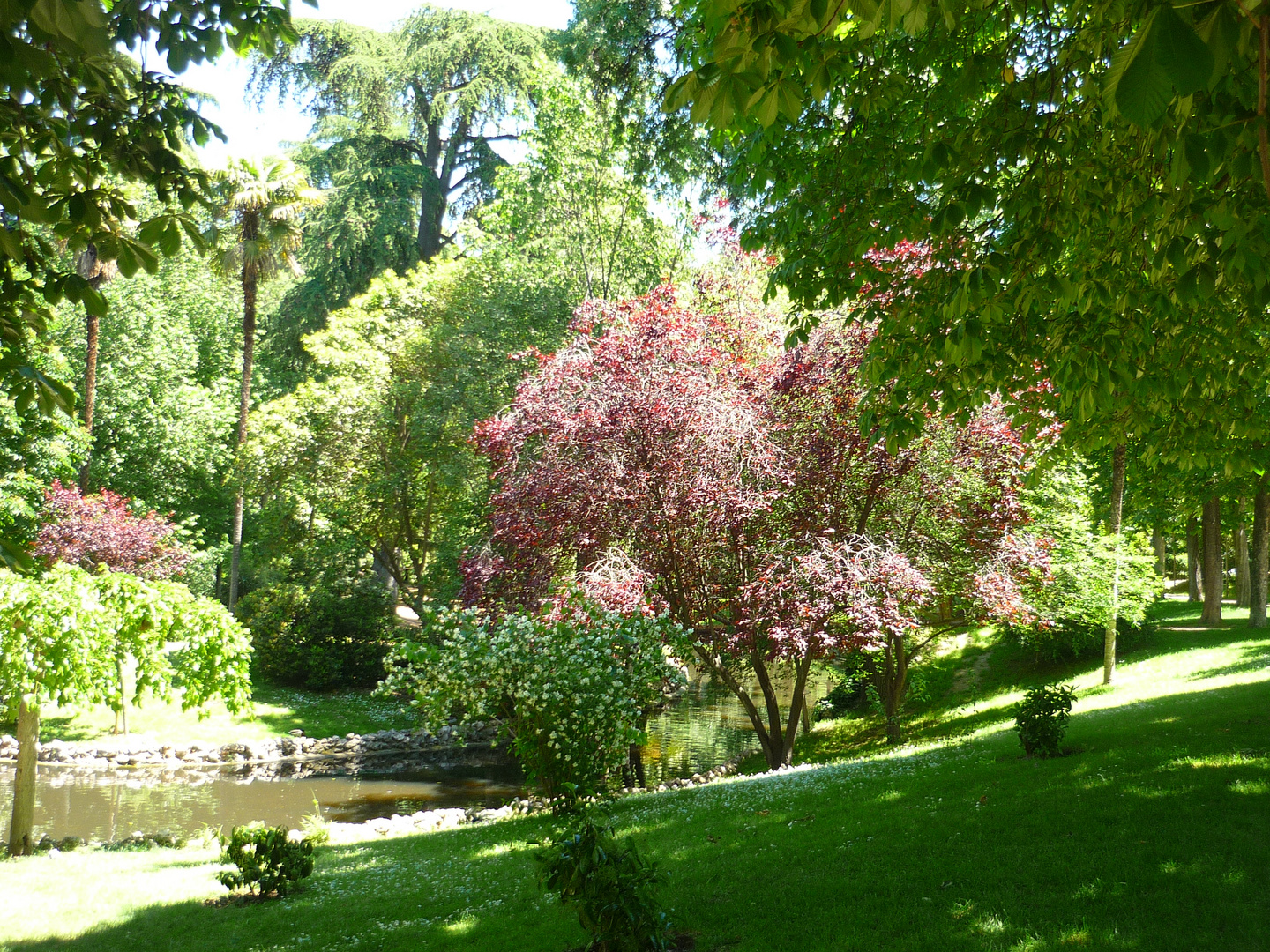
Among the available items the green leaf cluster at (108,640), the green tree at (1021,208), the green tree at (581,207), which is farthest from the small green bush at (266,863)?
the green tree at (581,207)

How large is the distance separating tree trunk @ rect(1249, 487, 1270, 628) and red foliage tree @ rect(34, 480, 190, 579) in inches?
990

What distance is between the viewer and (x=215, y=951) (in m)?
6.11

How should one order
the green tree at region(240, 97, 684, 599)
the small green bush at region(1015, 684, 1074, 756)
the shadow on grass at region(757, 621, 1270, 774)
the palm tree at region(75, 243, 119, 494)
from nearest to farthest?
1. the small green bush at region(1015, 684, 1074, 756)
2. the shadow on grass at region(757, 621, 1270, 774)
3. the palm tree at region(75, 243, 119, 494)
4. the green tree at region(240, 97, 684, 599)

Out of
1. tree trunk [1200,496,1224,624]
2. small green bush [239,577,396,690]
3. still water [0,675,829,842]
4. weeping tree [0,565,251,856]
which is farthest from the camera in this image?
small green bush [239,577,396,690]

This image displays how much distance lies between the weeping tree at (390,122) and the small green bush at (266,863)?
24.0m

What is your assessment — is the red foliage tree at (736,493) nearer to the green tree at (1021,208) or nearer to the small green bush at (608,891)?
the green tree at (1021,208)

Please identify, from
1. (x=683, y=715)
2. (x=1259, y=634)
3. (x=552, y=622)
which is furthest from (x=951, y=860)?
(x=683, y=715)

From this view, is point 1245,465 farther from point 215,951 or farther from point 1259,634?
point 1259,634

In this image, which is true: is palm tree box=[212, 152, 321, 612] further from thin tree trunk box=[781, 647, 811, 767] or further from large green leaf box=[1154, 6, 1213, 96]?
large green leaf box=[1154, 6, 1213, 96]

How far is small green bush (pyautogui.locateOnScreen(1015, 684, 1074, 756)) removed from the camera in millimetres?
8227

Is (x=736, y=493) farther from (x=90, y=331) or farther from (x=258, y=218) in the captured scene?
(x=90, y=331)

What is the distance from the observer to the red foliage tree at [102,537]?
1908cm

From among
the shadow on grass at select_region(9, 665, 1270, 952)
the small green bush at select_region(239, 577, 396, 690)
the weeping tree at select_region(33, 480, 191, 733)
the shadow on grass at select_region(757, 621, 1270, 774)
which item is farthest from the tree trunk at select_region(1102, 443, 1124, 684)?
the weeping tree at select_region(33, 480, 191, 733)

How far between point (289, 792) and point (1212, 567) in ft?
67.4
